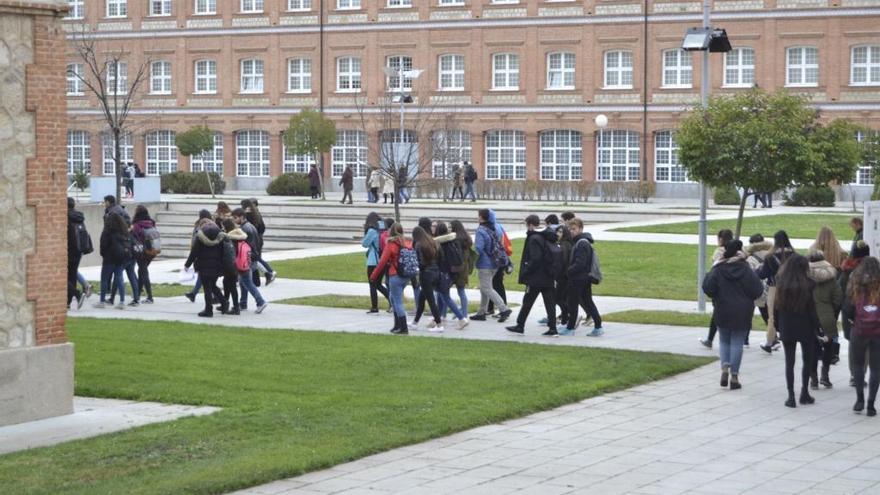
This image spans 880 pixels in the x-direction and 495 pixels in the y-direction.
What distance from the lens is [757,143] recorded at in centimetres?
2384

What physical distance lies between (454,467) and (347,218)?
3541cm

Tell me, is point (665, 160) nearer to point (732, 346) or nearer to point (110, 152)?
point (110, 152)

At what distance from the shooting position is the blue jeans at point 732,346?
16938mm

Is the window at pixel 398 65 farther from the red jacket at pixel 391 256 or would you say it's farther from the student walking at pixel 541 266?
the student walking at pixel 541 266

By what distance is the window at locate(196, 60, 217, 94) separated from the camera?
235 feet

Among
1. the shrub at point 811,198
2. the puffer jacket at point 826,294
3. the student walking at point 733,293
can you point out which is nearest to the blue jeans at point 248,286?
the student walking at point 733,293

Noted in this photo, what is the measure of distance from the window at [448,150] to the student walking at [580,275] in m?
34.5

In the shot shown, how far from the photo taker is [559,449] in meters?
13.6

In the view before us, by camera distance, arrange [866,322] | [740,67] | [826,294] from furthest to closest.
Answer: [740,67], [826,294], [866,322]

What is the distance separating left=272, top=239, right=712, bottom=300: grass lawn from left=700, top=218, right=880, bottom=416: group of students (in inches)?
417

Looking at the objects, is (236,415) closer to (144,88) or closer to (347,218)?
(347,218)

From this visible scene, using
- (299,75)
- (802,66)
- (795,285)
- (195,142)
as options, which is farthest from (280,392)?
(299,75)

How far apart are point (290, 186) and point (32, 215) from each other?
4851 cm

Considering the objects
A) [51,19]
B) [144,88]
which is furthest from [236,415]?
[144,88]
